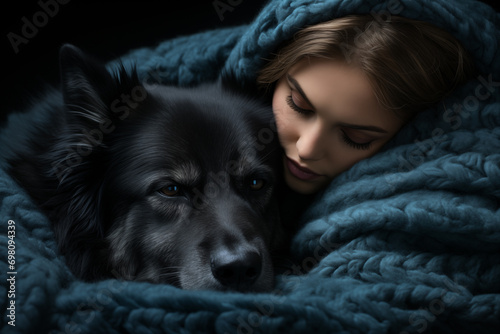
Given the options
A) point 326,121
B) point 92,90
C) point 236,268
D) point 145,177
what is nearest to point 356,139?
point 326,121

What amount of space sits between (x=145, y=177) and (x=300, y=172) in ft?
2.01

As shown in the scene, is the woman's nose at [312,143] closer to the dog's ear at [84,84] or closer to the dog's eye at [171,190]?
the dog's eye at [171,190]

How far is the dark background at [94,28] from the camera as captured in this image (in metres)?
2.95

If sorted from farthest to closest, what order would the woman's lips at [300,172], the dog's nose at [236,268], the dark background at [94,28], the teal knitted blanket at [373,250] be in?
the dark background at [94,28] < the woman's lips at [300,172] < the dog's nose at [236,268] < the teal knitted blanket at [373,250]

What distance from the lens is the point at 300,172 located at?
2109 mm

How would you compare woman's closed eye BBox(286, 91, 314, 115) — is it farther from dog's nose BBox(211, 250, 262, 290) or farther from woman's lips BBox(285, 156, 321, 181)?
dog's nose BBox(211, 250, 262, 290)

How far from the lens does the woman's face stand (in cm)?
188

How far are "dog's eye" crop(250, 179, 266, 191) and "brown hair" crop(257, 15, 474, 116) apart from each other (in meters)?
0.55

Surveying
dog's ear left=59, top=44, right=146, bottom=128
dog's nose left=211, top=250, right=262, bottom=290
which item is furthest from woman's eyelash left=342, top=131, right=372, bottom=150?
dog's ear left=59, top=44, right=146, bottom=128

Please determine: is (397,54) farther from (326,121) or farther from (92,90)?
(92,90)

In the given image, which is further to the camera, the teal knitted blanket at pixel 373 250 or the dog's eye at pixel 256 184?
the dog's eye at pixel 256 184

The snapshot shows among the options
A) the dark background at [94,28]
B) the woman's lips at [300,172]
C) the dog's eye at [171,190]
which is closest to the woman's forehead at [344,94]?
the woman's lips at [300,172]

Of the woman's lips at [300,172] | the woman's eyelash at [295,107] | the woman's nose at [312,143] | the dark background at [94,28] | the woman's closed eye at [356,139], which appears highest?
the dark background at [94,28]

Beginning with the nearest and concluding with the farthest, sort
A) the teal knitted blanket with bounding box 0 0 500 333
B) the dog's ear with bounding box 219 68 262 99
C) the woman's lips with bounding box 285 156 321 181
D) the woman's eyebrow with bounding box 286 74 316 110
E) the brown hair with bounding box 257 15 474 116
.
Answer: the teal knitted blanket with bounding box 0 0 500 333
the brown hair with bounding box 257 15 474 116
the woman's eyebrow with bounding box 286 74 316 110
the woman's lips with bounding box 285 156 321 181
the dog's ear with bounding box 219 68 262 99
